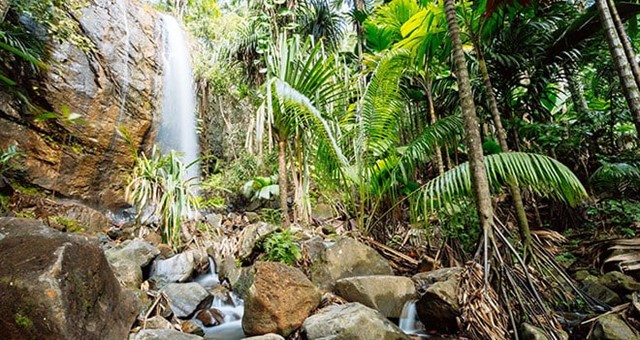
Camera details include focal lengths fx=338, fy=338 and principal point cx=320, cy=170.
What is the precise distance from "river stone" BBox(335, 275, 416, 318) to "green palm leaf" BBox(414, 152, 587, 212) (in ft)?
2.70

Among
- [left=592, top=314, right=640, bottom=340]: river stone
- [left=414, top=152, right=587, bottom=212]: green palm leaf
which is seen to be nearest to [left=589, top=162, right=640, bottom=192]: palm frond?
[left=414, top=152, right=587, bottom=212]: green palm leaf

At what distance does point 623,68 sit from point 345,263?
3.20 meters

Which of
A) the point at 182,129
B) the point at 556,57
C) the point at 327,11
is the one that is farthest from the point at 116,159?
the point at 556,57

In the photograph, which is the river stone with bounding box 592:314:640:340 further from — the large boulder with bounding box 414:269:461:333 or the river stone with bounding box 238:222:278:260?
the river stone with bounding box 238:222:278:260

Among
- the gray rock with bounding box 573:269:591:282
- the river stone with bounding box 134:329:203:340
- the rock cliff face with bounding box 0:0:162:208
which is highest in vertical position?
the rock cliff face with bounding box 0:0:162:208

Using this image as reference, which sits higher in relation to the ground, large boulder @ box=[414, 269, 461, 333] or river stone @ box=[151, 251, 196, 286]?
river stone @ box=[151, 251, 196, 286]

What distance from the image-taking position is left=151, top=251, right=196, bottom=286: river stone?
13.6 feet

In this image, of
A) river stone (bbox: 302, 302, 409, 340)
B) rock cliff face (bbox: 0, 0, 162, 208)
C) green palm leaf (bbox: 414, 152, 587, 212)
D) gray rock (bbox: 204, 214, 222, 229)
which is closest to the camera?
river stone (bbox: 302, 302, 409, 340)

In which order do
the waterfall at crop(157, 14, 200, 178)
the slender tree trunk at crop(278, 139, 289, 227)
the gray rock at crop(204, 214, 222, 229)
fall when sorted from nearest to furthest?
the slender tree trunk at crop(278, 139, 289, 227), the gray rock at crop(204, 214, 222, 229), the waterfall at crop(157, 14, 200, 178)

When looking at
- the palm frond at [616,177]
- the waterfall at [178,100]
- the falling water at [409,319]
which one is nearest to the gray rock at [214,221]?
the waterfall at [178,100]

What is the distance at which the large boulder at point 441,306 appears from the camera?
2637mm

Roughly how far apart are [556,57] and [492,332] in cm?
459

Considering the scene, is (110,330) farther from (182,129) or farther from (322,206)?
(182,129)

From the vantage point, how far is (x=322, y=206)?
7684 millimetres
